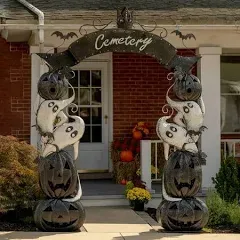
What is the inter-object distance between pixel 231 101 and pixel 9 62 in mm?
4822

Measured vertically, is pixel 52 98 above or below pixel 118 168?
above

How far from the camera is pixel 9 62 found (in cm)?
1373

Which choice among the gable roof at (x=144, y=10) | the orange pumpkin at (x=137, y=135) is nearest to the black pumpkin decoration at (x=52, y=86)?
the gable roof at (x=144, y=10)

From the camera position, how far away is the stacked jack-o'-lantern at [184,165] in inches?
376

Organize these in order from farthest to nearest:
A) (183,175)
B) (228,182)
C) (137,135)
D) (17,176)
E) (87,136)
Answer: (87,136)
(137,135)
(228,182)
(17,176)
(183,175)

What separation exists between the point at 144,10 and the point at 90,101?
2.96m

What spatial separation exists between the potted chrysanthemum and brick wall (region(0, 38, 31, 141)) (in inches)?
112

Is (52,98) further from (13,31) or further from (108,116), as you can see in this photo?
(108,116)

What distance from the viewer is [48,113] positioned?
949 centimetres

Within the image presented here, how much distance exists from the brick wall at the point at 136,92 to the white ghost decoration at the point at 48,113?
5.01 metres

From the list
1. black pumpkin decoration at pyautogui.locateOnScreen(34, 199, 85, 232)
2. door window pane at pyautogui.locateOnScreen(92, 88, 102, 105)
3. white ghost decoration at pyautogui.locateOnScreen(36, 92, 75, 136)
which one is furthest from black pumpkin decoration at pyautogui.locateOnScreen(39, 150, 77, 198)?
door window pane at pyautogui.locateOnScreen(92, 88, 102, 105)

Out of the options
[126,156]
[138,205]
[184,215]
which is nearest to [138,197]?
[138,205]

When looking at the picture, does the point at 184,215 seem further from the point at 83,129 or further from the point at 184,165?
the point at 83,129

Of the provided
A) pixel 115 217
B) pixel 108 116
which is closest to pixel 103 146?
pixel 108 116
